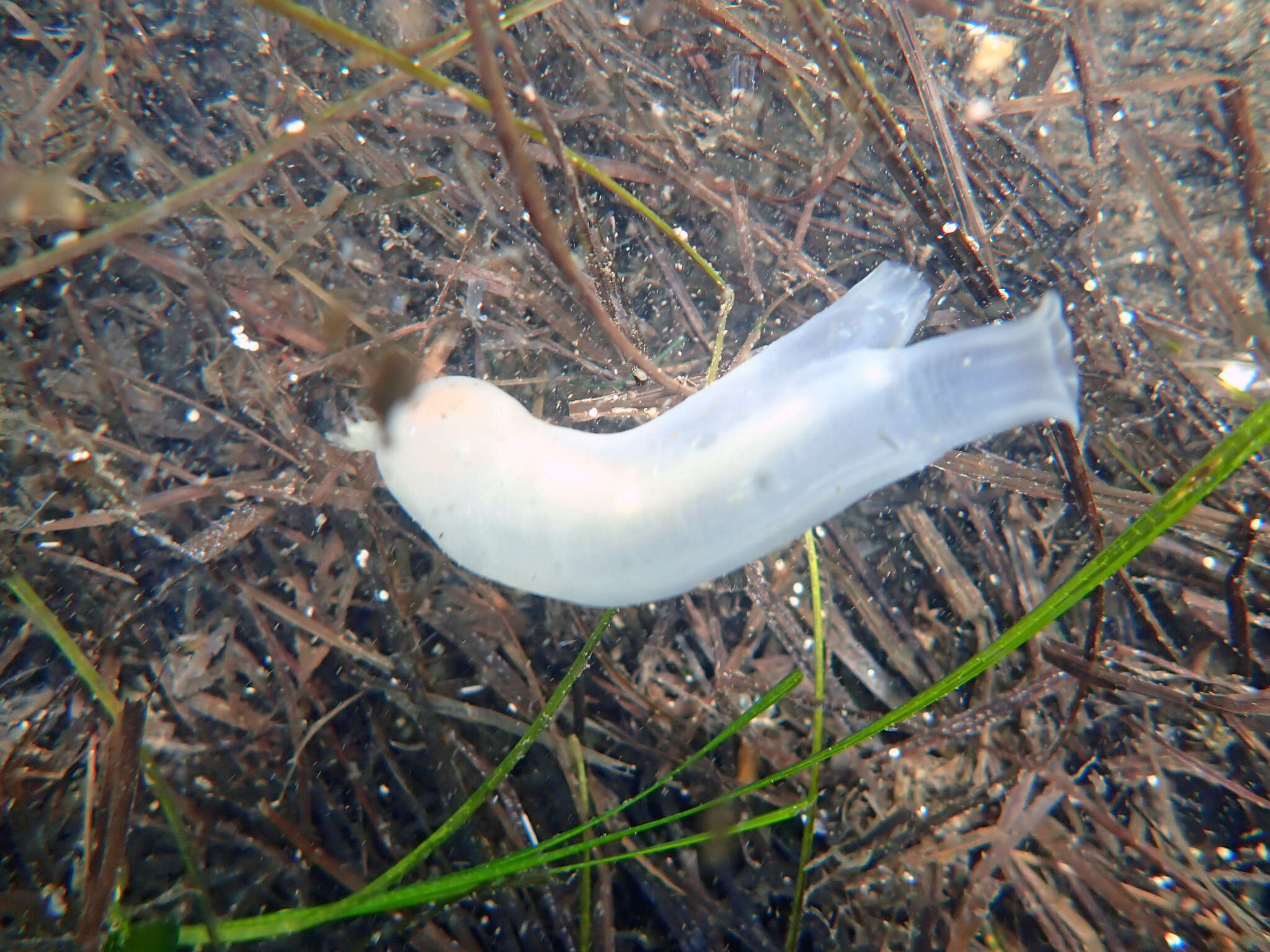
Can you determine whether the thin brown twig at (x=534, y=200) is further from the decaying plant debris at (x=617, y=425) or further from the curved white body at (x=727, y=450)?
the curved white body at (x=727, y=450)

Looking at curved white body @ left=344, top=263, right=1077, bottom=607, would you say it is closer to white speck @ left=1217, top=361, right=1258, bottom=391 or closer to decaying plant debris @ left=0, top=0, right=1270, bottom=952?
decaying plant debris @ left=0, top=0, right=1270, bottom=952

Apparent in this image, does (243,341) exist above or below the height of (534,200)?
above

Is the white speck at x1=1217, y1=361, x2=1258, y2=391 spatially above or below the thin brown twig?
below

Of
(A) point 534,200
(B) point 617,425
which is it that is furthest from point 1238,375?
(A) point 534,200

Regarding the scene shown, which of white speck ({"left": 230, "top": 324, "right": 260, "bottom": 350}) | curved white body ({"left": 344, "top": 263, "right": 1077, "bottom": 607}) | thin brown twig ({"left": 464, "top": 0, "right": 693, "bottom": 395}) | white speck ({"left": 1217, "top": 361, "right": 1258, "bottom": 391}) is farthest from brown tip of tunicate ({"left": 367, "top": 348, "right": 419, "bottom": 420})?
white speck ({"left": 1217, "top": 361, "right": 1258, "bottom": 391})

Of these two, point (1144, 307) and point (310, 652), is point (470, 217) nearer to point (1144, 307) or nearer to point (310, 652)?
point (310, 652)

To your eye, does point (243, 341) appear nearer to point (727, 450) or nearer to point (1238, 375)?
point (727, 450)

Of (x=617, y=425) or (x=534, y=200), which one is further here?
(x=617, y=425)
